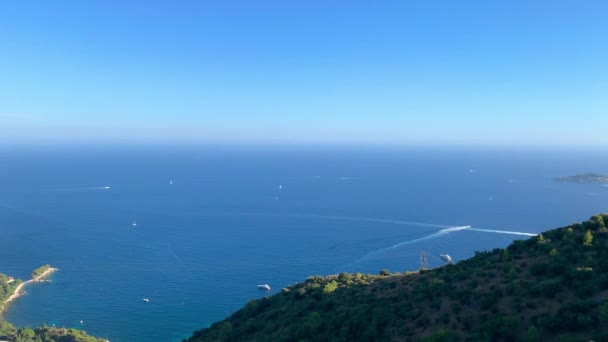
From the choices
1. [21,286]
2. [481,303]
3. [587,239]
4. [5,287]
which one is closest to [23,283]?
[21,286]

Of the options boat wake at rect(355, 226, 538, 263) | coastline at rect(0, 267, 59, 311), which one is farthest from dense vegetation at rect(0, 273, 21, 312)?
boat wake at rect(355, 226, 538, 263)

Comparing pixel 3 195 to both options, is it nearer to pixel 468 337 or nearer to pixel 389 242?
pixel 389 242

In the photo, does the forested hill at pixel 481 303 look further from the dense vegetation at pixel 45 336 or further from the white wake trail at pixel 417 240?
the white wake trail at pixel 417 240

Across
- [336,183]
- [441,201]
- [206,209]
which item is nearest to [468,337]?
[206,209]

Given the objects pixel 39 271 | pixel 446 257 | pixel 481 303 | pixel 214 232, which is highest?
pixel 481 303

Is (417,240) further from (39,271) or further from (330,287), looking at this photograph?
(39,271)

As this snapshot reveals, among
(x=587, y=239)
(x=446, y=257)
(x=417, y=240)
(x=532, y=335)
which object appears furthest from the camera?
(x=417, y=240)
